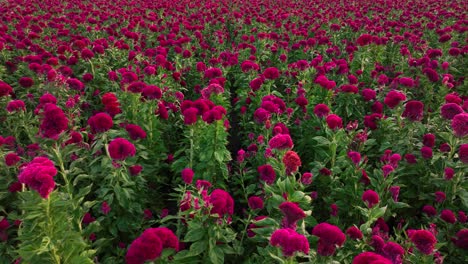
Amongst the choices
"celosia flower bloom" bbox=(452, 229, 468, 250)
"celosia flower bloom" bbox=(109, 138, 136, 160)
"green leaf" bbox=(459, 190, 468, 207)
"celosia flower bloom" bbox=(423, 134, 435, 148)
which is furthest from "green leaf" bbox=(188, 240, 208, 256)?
"celosia flower bloom" bbox=(423, 134, 435, 148)

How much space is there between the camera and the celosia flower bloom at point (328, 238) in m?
2.17

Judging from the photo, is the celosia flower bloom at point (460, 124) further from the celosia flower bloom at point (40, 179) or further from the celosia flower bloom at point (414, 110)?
the celosia flower bloom at point (40, 179)

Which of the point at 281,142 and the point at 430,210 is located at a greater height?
the point at 281,142

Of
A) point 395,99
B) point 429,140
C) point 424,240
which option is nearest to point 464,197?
point 429,140

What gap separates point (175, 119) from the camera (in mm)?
5625

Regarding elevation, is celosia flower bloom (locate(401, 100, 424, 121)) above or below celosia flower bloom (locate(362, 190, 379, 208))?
above

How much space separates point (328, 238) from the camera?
2.20m

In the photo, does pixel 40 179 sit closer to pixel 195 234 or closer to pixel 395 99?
pixel 195 234

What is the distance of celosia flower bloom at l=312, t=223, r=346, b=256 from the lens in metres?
2.17

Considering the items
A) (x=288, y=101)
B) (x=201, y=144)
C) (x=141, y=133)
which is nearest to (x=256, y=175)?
(x=201, y=144)

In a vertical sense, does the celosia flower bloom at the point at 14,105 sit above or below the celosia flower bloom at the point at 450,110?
below

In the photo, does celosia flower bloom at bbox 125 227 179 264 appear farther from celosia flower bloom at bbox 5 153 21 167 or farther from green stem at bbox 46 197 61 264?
celosia flower bloom at bbox 5 153 21 167

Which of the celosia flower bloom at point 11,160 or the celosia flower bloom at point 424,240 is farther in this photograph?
the celosia flower bloom at point 11,160

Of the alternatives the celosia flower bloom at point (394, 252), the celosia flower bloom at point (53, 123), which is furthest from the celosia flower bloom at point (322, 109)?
the celosia flower bloom at point (53, 123)
